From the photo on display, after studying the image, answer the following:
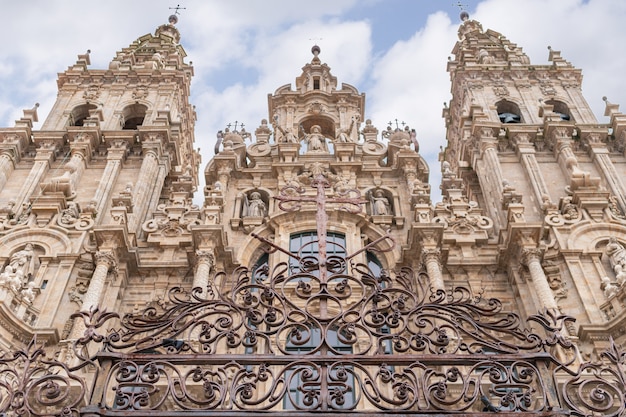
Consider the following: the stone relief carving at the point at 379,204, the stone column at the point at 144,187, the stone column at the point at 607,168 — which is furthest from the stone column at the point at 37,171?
the stone column at the point at 607,168

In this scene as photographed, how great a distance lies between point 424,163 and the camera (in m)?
20.2

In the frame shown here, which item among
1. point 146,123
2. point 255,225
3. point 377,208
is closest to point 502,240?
point 377,208

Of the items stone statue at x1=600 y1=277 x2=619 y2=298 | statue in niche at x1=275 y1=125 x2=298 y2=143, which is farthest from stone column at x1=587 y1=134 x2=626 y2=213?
statue in niche at x1=275 y1=125 x2=298 y2=143

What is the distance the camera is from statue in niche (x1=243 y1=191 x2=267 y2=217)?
18734 millimetres

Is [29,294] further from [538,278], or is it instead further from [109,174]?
[538,278]

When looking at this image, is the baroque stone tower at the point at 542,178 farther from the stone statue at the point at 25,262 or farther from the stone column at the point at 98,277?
the stone statue at the point at 25,262

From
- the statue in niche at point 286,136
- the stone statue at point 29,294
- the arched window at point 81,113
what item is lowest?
the stone statue at point 29,294

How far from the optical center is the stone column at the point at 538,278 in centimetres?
1411

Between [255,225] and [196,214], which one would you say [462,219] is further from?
[196,214]

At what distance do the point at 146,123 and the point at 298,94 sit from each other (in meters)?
5.56

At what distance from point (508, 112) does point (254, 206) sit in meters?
11.2

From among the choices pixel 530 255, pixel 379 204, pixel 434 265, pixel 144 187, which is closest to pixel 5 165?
→ pixel 144 187

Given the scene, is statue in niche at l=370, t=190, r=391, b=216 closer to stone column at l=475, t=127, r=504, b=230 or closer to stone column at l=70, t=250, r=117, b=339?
stone column at l=475, t=127, r=504, b=230

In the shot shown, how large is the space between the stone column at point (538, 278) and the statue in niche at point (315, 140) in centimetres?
825
